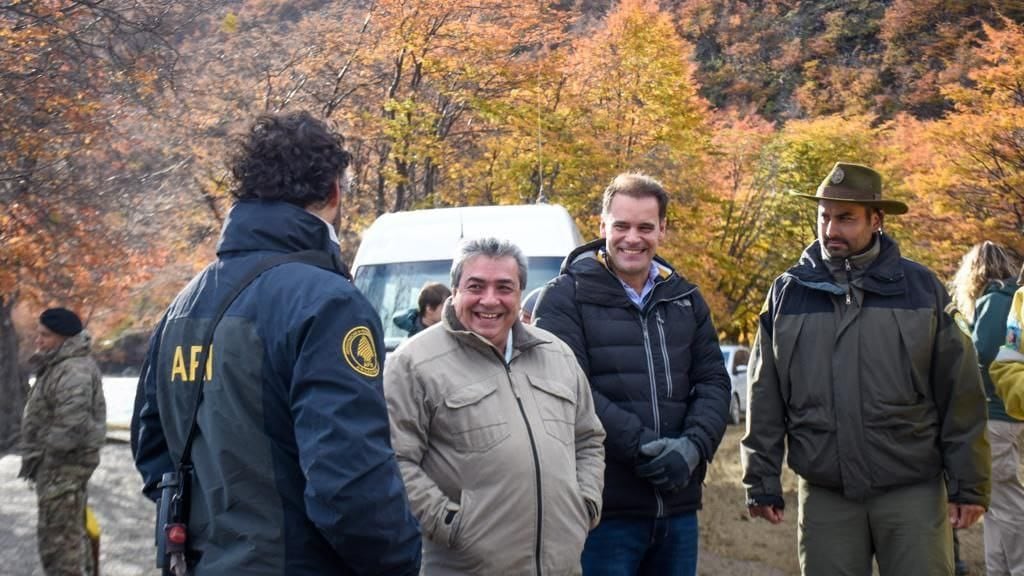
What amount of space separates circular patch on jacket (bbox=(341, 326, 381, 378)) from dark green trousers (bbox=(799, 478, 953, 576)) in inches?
92.7

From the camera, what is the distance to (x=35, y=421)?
21.6 ft

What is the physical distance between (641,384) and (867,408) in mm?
876

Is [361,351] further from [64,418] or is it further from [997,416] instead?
[997,416]

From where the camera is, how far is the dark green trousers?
12.8 feet

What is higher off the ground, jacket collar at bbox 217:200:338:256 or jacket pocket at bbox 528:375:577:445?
jacket collar at bbox 217:200:338:256

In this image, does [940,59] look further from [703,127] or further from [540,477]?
[540,477]

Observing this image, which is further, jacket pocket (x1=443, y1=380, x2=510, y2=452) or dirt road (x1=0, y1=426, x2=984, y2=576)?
dirt road (x1=0, y1=426, x2=984, y2=576)

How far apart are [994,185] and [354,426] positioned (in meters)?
26.3

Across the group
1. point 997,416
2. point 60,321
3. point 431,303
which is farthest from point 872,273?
point 60,321

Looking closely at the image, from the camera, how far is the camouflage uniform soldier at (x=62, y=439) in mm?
6480

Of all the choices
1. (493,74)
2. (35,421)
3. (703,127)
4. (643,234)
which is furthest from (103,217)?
(703,127)

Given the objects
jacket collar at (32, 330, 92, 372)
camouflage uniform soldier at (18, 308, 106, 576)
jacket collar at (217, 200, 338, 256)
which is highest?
jacket collar at (217, 200, 338, 256)

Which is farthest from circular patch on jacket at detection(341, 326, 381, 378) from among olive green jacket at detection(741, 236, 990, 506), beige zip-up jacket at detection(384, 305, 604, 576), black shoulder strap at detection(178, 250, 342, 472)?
olive green jacket at detection(741, 236, 990, 506)

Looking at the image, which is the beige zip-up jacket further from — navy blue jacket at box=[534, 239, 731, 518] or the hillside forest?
the hillside forest
